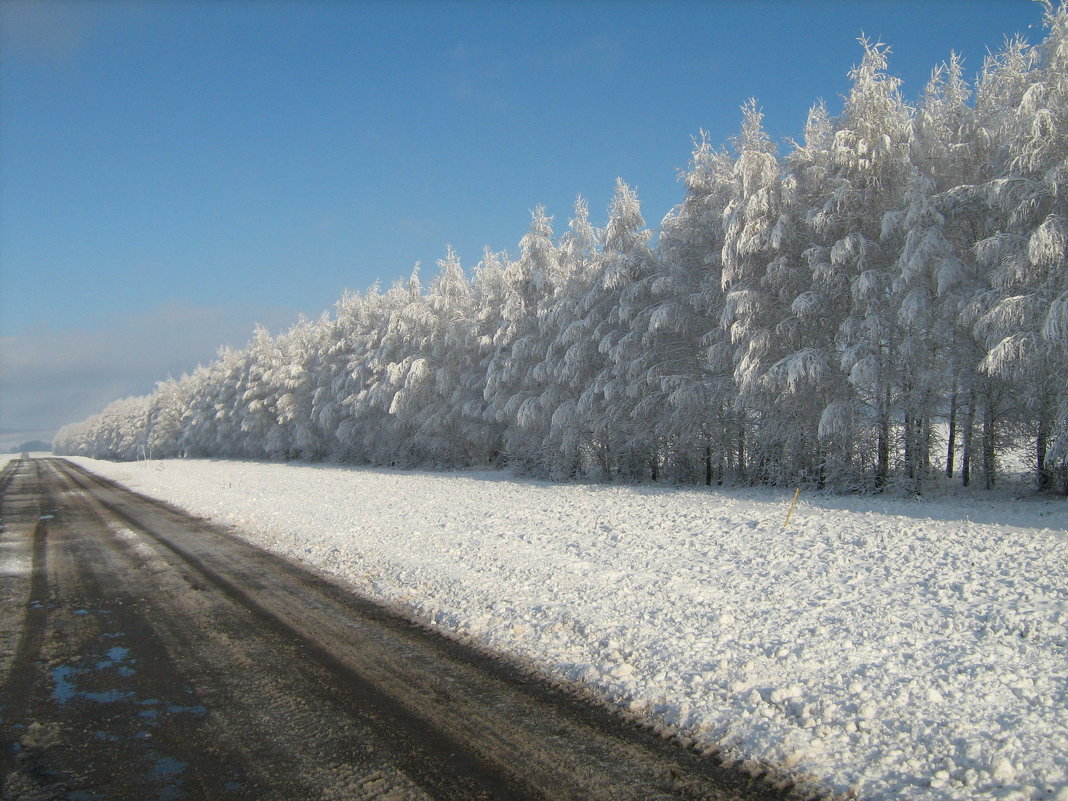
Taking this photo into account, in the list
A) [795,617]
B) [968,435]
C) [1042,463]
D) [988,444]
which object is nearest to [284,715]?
[795,617]

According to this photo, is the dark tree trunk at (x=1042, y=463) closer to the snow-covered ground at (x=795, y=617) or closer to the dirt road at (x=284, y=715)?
the snow-covered ground at (x=795, y=617)

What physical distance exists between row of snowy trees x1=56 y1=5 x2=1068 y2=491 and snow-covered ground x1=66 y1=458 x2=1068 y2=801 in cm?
320

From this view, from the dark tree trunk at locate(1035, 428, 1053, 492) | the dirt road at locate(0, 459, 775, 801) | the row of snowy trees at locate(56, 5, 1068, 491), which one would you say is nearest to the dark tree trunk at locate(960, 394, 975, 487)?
the row of snowy trees at locate(56, 5, 1068, 491)

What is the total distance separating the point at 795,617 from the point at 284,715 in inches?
212

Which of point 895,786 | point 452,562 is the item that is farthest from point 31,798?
point 452,562

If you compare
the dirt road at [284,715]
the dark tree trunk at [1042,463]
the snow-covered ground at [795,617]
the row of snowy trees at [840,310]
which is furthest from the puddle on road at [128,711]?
the dark tree trunk at [1042,463]

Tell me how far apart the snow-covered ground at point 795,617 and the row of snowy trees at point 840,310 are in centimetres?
320

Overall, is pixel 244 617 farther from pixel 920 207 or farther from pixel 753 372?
pixel 920 207

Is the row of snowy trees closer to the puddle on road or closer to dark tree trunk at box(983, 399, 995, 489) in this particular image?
dark tree trunk at box(983, 399, 995, 489)

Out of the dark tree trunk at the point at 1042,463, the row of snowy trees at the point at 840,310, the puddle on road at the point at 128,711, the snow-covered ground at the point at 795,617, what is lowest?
the puddle on road at the point at 128,711

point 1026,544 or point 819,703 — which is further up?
point 1026,544

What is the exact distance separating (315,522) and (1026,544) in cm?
1443

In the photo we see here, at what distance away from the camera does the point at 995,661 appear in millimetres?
5672

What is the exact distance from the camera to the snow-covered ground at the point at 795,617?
14.4ft
